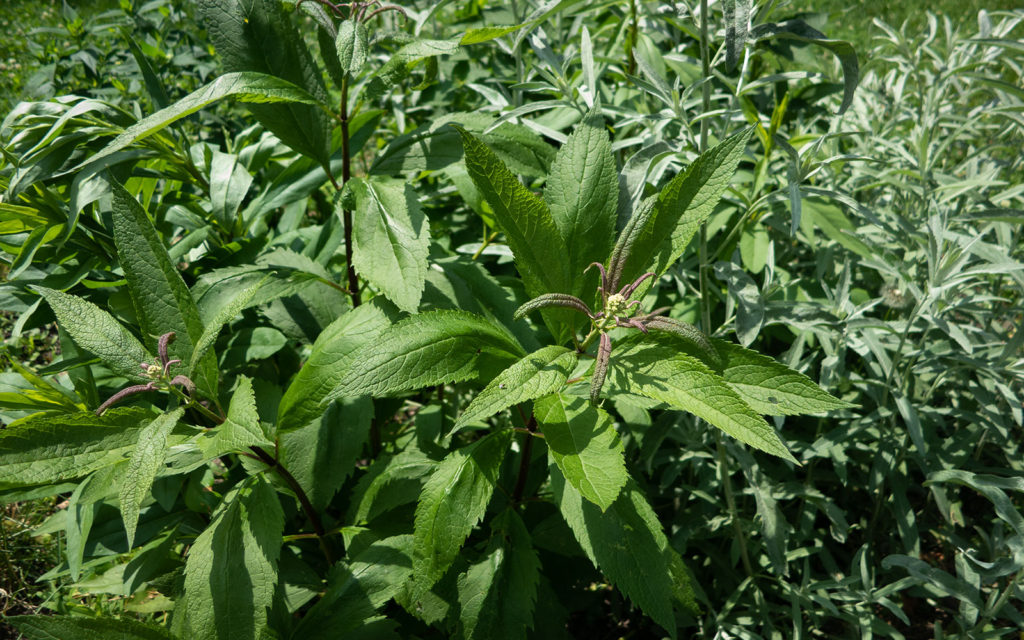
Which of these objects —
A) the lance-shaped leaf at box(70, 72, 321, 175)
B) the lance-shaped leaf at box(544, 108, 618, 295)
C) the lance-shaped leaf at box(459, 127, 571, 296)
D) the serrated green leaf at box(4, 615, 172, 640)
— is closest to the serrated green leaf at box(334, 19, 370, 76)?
the lance-shaped leaf at box(70, 72, 321, 175)

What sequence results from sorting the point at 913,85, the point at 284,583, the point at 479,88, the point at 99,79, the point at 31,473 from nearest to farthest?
the point at 31,473 → the point at 284,583 → the point at 479,88 → the point at 99,79 → the point at 913,85

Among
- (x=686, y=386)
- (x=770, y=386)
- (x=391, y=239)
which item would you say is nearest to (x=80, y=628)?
Answer: (x=391, y=239)

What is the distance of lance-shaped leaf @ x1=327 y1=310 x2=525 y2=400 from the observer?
1.34 metres

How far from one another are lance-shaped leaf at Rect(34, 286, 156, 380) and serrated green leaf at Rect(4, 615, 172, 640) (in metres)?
0.51

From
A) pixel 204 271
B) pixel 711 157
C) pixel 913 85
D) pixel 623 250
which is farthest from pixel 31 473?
pixel 913 85

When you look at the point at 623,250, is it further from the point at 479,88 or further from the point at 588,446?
the point at 479,88

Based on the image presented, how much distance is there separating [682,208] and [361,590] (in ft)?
3.84

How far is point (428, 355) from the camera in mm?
1398

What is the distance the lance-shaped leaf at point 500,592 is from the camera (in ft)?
5.38

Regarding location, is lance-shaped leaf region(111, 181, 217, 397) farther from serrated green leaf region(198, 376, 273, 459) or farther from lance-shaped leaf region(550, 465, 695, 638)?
lance-shaped leaf region(550, 465, 695, 638)

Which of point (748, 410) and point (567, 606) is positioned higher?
point (748, 410)

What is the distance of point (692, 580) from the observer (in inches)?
82.7

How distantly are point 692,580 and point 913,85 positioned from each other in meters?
3.57

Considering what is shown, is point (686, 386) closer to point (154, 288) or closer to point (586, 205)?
point (586, 205)
